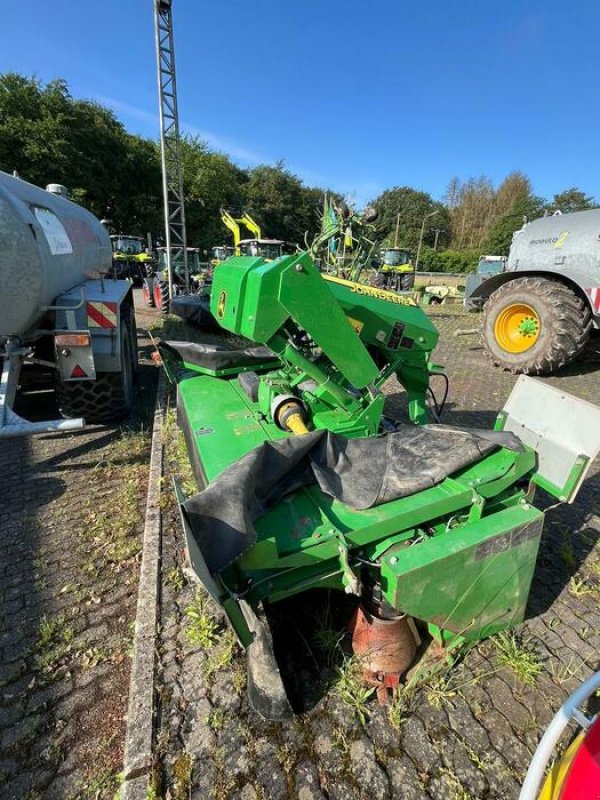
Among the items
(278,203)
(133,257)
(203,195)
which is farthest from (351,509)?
(278,203)

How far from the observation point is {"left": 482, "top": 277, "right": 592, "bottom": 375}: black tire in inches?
230

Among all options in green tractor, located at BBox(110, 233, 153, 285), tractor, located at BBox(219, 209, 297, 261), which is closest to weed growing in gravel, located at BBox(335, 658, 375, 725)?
tractor, located at BBox(219, 209, 297, 261)

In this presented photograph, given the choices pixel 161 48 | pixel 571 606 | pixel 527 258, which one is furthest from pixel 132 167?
pixel 571 606

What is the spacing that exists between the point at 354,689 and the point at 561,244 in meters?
7.38

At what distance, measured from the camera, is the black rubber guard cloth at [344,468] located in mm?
1659

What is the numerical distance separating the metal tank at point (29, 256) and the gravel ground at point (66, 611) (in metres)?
1.35

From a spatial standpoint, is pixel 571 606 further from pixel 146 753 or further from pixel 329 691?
pixel 146 753

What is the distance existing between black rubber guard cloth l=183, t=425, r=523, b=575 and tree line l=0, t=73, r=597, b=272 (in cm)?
577

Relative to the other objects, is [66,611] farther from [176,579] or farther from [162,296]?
[162,296]

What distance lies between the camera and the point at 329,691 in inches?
71.9

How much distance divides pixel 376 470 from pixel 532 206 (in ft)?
158

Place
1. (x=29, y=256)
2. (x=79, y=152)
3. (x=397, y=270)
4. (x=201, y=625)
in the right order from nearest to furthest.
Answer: (x=201, y=625) → (x=29, y=256) → (x=397, y=270) → (x=79, y=152)

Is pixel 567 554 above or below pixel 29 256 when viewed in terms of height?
below

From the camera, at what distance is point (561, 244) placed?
263 inches
